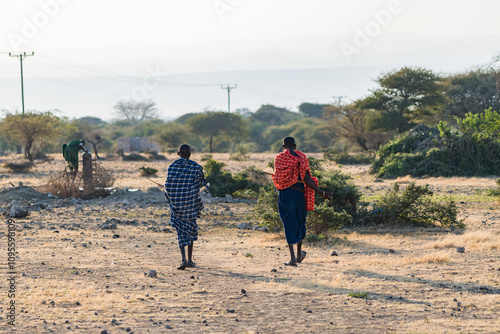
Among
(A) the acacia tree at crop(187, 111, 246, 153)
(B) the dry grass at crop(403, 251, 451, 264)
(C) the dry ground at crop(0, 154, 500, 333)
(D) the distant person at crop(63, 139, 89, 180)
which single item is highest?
(A) the acacia tree at crop(187, 111, 246, 153)

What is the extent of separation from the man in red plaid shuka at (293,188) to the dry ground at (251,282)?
542 millimetres

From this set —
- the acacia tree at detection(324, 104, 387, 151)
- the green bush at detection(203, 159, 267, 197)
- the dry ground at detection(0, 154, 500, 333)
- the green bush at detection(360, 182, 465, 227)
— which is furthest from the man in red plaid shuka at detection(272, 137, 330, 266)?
the acacia tree at detection(324, 104, 387, 151)

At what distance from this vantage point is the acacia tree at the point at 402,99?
126 feet

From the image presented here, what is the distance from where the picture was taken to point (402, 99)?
38.9m

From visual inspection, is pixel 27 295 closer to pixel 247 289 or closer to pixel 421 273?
pixel 247 289

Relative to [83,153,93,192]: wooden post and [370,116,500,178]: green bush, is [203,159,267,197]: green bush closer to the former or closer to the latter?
[83,153,93,192]: wooden post

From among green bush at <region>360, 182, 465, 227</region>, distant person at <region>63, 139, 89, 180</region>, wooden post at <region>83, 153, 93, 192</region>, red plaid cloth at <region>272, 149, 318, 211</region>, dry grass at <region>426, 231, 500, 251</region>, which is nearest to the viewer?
red plaid cloth at <region>272, 149, 318, 211</region>

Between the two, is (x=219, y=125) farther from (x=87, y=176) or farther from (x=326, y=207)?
(x=326, y=207)

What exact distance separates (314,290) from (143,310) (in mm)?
1847

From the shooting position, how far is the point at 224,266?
26.6ft

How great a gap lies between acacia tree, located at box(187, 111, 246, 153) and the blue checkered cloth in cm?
5563

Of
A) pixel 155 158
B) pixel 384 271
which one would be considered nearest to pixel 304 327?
pixel 384 271

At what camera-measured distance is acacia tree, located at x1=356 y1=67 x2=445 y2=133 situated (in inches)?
1508

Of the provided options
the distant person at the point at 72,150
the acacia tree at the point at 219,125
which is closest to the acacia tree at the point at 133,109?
the acacia tree at the point at 219,125
